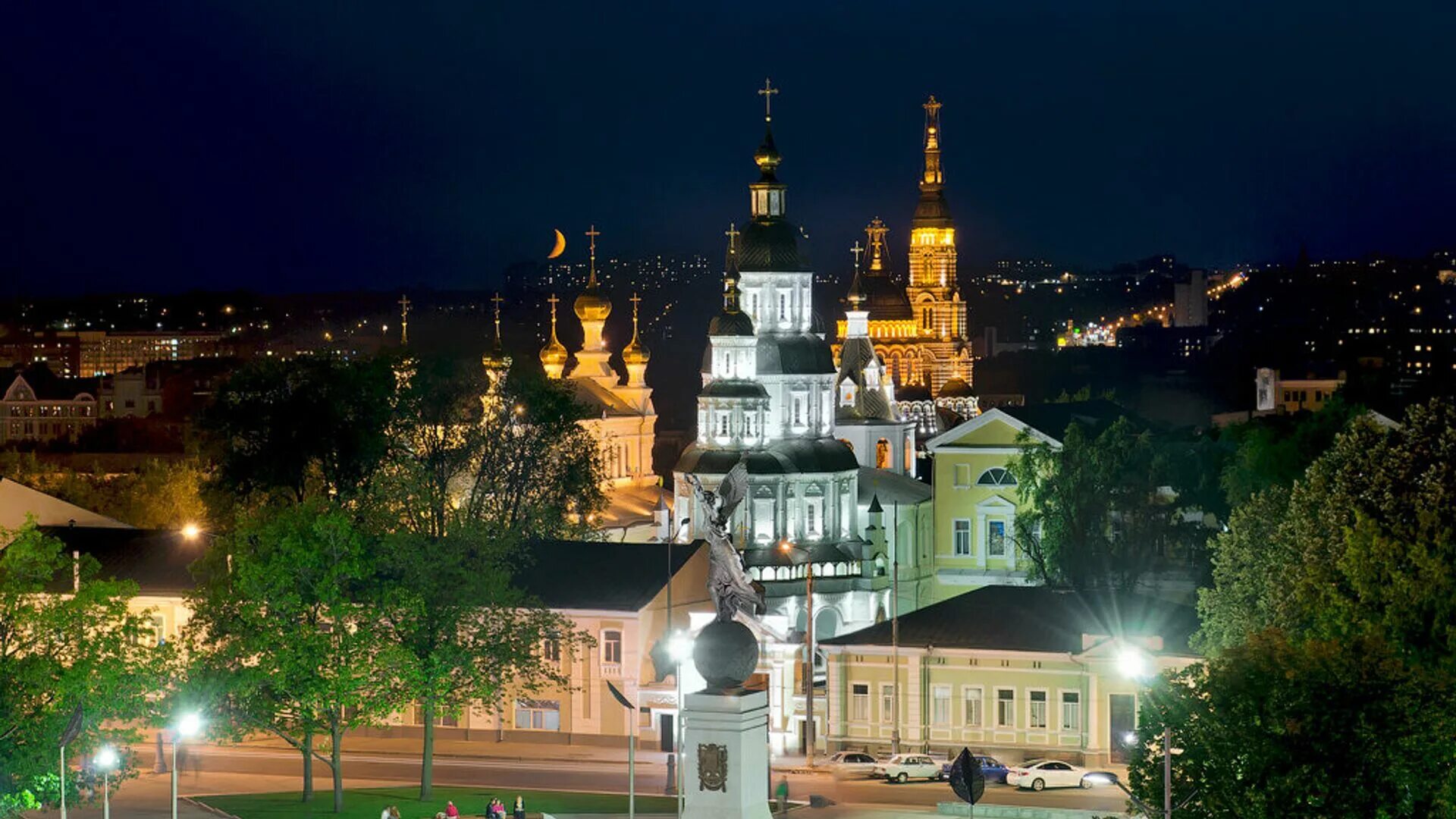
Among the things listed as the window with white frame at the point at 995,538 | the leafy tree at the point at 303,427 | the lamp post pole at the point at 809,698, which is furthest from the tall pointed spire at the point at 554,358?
the lamp post pole at the point at 809,698

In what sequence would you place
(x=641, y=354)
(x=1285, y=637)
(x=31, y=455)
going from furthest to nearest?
(x=31, y=455) → (x=641, y=354) → (x=1285, y=637)

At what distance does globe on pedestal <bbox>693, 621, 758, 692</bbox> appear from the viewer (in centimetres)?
4362

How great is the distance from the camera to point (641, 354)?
114250mm

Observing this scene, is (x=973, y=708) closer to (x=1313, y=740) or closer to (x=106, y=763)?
(x=1313, y=740)

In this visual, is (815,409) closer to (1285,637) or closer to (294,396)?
(294,396)

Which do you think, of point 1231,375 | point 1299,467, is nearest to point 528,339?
point 1231,375

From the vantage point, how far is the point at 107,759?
53.0m

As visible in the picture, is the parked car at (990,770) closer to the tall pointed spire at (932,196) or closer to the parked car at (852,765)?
the parked car at (852,765)

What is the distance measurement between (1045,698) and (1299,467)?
17421 millimetres

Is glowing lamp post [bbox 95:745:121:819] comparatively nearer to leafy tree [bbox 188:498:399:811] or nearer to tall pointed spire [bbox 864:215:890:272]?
leafy tree [bbox 188:498:399:811]

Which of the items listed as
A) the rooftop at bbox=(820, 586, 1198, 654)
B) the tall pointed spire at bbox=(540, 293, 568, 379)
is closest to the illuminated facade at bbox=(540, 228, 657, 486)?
the tall pointed spire at bbox=(540, 293, 568, 379)

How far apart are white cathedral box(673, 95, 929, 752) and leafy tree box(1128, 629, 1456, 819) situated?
118 feet

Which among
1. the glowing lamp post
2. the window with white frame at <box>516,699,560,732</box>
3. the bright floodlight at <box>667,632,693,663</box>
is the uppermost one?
the bright floodlight at <box>667,632,693,663</box>

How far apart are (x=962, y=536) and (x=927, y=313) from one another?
55368mm
